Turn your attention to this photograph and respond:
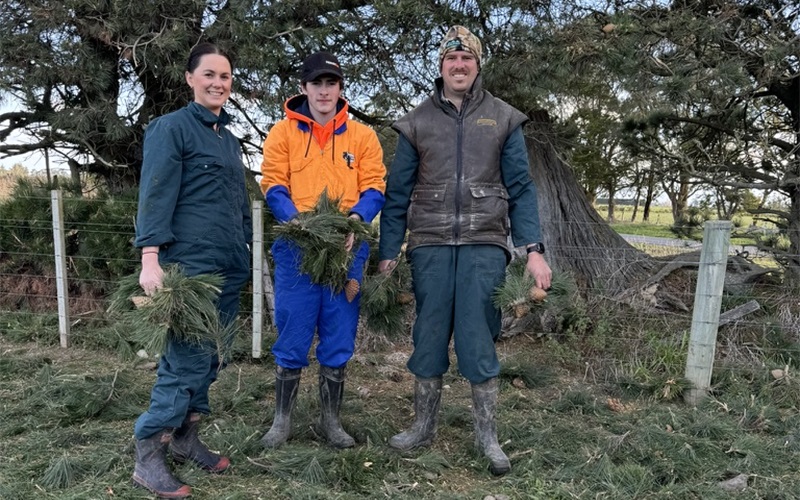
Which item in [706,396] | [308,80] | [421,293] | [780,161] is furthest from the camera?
[780,161]

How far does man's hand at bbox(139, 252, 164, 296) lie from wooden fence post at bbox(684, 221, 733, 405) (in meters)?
3.42

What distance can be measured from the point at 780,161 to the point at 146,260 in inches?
189

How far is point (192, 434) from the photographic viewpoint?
2.99 meters

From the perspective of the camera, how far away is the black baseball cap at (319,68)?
9.49 feet

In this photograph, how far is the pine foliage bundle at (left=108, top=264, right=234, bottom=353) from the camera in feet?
→ 8.25

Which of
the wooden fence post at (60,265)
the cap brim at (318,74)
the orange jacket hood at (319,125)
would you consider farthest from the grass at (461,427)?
the cap brim at (318,74)

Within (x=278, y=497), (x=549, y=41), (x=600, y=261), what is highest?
(x=549, y=41)

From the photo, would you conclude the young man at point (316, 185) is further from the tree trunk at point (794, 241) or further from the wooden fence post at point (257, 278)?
the tree trunk at point (794, 241)

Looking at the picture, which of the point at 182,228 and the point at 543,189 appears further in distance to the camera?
the point at 543,189

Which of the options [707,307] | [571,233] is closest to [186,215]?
[707,307]

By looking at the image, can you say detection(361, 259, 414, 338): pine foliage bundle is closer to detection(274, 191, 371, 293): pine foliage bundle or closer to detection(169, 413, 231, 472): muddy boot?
detection(274, 191, 371, 293): pine foliage bundle

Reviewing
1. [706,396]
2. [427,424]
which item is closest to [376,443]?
[427,424]

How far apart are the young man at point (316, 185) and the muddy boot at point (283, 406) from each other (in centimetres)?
4

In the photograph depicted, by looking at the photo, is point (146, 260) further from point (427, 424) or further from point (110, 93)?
point (110, 93)
